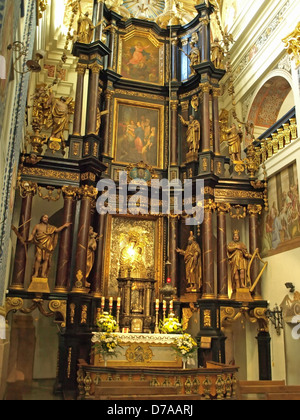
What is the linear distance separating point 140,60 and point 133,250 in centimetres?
664

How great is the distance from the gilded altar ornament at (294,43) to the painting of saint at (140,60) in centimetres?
483

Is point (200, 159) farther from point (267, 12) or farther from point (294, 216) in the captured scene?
point (267, 12)

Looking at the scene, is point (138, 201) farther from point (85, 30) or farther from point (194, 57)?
point (85, 30)

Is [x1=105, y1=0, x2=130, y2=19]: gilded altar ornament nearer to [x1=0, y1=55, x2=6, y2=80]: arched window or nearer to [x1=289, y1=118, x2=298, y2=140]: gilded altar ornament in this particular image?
[x1=289, y1=118, x2=298, y2=140]: gilded altar ornament

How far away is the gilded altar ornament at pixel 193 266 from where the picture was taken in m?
12.2

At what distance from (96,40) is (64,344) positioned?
29.1 ft

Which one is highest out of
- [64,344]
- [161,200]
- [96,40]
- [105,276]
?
[96,40]

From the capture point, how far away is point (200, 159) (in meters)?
→ 12.9

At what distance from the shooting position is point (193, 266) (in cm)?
1227

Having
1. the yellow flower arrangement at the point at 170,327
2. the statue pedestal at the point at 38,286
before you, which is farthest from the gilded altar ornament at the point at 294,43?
the statue pedestal at the point at 38,286

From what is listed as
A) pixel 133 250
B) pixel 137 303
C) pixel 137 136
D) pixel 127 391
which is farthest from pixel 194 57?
pixel 127 391

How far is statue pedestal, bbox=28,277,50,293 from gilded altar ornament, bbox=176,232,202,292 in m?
3.96

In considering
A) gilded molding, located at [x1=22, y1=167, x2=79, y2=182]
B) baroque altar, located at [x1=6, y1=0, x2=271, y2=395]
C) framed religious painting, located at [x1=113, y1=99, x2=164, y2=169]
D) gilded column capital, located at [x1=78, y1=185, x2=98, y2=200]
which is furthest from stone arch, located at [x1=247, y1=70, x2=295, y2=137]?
gilded molding, located at [x1=22, y1=167, x2=79, y2=182]
